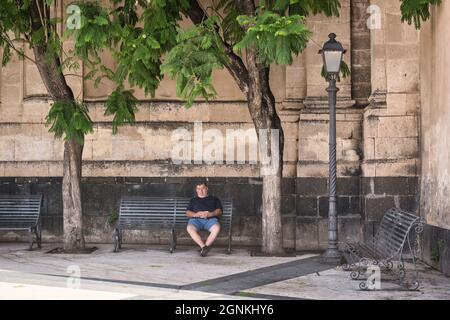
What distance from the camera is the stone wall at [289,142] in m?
14.0

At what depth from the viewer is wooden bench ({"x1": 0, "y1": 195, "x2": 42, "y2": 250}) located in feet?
47.6

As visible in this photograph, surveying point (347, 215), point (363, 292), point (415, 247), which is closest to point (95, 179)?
point (347, 215)

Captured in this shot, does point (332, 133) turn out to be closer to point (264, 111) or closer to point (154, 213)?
point (264, 111)

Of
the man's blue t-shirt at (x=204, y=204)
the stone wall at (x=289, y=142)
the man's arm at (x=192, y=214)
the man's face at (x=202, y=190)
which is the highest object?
the stone wall at (x=289, y=142)

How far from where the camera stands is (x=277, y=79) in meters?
15.2

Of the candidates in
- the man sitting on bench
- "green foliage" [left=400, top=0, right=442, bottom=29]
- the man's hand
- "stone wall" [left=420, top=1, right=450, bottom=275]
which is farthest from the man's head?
"green foliage" [left=400, top=0, right=442, bottom=29]

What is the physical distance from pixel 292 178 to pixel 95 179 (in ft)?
13.4

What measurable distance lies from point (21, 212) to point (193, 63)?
5966 millimetres

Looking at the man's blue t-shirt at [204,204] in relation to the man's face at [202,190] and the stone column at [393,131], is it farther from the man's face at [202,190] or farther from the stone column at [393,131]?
the stone column at [393,131]

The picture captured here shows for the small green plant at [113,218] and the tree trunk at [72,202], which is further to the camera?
the small green plant at [113,218]

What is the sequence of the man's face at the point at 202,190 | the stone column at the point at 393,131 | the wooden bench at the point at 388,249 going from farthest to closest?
the stone column at the point at 393,131 → the man's face at the point at 202,190 → the wooden bench at the point at 388,249

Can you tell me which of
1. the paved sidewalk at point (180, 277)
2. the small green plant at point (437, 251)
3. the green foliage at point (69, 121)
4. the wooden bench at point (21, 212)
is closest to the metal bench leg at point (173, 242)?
the paved sidewalk at point (180, 277)

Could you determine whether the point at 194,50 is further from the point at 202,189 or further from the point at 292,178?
the point at 292,178

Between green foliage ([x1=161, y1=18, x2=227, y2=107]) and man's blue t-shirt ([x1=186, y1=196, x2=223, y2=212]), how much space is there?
345 cm
